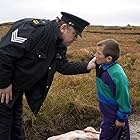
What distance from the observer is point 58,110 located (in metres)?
7.84

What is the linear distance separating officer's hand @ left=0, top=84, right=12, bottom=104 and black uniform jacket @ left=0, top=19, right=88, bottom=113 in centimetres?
7

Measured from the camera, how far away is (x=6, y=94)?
4961mm

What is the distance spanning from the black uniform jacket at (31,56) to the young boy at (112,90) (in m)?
0.49

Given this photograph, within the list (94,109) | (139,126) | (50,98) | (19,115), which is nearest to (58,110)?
(50,98)

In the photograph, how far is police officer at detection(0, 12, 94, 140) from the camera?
4.76 m

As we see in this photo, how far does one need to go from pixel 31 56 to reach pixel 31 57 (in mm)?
10

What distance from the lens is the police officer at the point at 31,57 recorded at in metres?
4.76

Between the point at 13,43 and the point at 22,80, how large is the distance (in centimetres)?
46

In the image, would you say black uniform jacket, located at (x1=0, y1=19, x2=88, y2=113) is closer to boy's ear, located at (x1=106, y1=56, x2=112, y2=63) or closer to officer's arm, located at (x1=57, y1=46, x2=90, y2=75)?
officer's arm, located at (x1=57, y1=46, x2=90, y2=75)

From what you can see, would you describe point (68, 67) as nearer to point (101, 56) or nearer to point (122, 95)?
point (101, 56)

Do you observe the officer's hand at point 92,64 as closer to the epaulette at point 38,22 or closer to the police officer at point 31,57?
the police officer at point 31,57

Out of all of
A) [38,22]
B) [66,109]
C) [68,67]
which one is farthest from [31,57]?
[66,109]

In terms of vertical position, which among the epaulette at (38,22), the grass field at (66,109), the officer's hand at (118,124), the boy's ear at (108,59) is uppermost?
the epaulette at (38,22)

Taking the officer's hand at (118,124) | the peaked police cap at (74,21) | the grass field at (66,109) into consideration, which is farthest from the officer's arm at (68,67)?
the grass field at (66,109)
